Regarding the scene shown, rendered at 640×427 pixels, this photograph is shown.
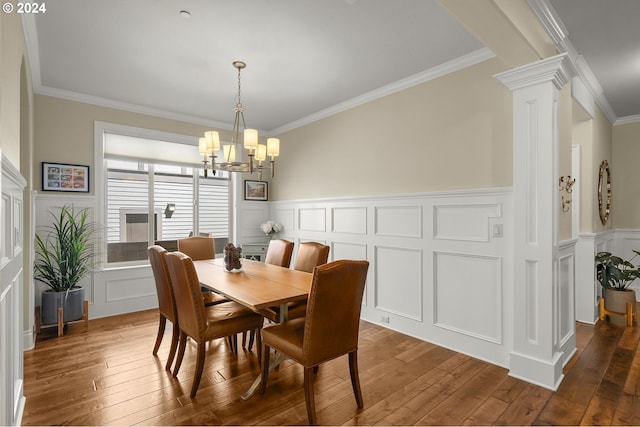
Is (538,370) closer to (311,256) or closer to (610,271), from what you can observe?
(311,256)

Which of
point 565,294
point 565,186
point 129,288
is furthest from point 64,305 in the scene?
point 565,186

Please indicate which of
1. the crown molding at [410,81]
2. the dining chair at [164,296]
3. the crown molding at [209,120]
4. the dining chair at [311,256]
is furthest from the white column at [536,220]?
the dining chair at [164,296]

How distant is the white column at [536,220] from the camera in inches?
94.7

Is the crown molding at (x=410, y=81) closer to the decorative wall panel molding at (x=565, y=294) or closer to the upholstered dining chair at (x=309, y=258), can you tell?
the decorative wall panel molding at (x=565, y=294)

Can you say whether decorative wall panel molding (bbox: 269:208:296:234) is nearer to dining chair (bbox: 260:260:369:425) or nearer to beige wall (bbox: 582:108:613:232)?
dining chair (bbox: 260:260:369:425)

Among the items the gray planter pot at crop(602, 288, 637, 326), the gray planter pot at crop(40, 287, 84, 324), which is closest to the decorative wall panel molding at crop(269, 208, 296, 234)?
the gray planter pot at crop(40, 287, 84, 324)

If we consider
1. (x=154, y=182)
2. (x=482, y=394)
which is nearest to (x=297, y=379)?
(x=482, y=394)

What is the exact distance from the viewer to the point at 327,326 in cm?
197

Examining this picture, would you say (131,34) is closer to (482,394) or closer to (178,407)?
(178,407)

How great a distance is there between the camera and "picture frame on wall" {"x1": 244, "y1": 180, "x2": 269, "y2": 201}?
5297 millimetres

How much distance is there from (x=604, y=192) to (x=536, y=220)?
9.46 ft

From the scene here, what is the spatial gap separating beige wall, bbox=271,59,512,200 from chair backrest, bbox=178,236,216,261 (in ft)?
5.26

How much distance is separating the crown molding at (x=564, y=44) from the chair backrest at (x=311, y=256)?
2.44m

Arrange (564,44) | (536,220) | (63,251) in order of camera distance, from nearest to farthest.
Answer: (536,220) → (564,44) → (63,251)
